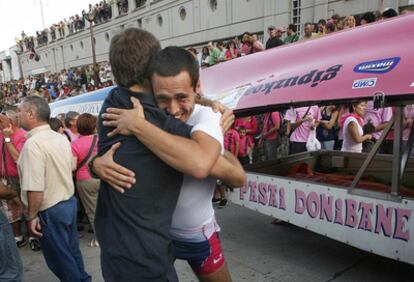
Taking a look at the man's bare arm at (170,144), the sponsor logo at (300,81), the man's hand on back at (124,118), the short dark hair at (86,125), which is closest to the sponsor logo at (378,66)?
the sponsor logo at (300,81)

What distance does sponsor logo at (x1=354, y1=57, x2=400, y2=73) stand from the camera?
2715 mm

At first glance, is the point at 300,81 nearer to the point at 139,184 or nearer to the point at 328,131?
the point at 139,184

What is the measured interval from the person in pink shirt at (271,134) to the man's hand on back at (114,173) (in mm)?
5290

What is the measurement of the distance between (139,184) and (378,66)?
2352mm

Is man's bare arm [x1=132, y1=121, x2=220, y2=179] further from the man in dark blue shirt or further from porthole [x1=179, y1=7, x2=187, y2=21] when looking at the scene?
porthole [x1=179, y1=7, x2=187, y2=21]

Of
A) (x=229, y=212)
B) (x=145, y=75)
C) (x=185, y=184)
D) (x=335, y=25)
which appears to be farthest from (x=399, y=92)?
(x=335, y=25)

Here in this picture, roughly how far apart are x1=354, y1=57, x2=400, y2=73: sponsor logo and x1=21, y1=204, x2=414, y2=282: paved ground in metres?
2.03

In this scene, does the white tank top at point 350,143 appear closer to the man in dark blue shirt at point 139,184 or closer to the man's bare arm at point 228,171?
the man's bare arm at point 228,171

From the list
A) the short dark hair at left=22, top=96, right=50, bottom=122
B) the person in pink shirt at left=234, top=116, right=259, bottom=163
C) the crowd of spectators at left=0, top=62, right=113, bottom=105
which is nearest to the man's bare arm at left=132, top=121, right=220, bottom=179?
the short dark hair at left=22, top=96, right=50, bottom=122

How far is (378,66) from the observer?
2.79 metres

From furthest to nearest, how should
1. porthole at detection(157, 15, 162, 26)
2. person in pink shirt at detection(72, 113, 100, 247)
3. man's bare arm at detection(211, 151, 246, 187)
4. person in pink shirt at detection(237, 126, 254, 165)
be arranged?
porthole at detection(157, 15, 162, 26), person in pink shirt at detection(237, 126, 254, 165), person in pink shirt at detection(72, 113, 100, 247), man's bare arm at detection(211, 151, 246, 187)

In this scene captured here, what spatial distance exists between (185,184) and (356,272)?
2736mm

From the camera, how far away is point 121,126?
130cm

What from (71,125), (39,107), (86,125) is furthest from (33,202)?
(71,125)
